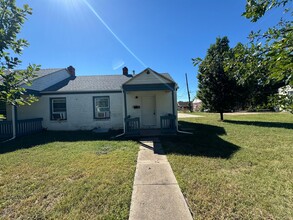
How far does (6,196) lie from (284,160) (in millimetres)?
7384

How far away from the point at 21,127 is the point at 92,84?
537 cm

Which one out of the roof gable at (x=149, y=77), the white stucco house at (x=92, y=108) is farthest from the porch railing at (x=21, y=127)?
the roof gable at (x=149, y=77)

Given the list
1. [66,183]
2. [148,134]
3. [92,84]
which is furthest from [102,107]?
[66,183]

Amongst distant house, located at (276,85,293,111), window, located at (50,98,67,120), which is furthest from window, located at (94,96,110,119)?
distant house, located at (276,85,293,111)

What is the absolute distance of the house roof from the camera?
1172cm

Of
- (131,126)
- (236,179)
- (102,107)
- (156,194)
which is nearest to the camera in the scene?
(156,194)

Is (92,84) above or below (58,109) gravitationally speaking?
above

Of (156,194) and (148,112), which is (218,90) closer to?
(148,112)

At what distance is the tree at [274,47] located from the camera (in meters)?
1.30

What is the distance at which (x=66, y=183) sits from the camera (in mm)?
3902

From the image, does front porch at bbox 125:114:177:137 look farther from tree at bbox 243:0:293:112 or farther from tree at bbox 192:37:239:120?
tree at bbox 243:0:293:112

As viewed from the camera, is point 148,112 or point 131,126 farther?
point 148,112

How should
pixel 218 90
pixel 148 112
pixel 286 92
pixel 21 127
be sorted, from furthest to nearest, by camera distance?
pixel 218 90
pixel 148 112
pixel 21 127
pixel 286 92

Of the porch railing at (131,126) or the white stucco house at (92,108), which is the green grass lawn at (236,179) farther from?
the white stucco house at (92,108)
